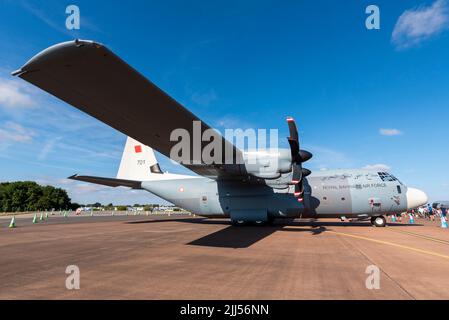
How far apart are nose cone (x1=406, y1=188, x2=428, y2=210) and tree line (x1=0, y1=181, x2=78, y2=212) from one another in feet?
306

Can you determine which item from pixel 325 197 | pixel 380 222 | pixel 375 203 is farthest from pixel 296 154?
pixel 380 222

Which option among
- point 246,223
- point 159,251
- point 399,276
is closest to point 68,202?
point 246,223

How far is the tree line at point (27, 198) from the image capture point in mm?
81688

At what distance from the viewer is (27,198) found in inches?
3273

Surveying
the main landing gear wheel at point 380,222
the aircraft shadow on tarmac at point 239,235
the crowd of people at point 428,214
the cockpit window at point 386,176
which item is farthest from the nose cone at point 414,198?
the crowd of people at point 428,214

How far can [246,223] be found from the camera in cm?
1825

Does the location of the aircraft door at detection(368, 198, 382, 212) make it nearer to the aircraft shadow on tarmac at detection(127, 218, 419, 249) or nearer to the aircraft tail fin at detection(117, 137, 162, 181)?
the aircraft shadow on tarmac at detection(127, 218, 419, 249)

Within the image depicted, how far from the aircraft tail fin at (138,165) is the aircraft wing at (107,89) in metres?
10.2

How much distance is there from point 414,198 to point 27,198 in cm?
9884

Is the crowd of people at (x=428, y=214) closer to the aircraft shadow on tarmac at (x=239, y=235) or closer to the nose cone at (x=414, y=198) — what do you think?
the nose cone at (x=414, y=198)

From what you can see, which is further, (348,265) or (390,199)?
(390,199)

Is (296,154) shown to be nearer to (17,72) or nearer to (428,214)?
(17,72)
